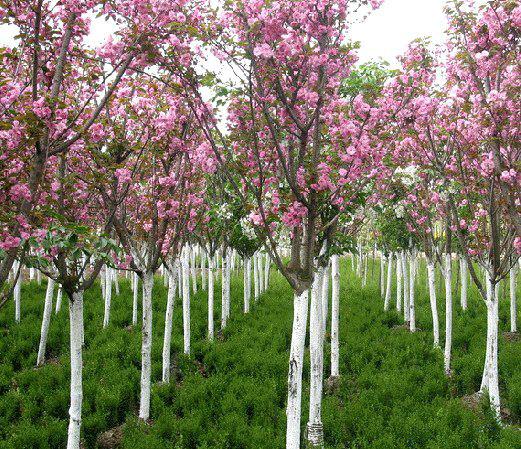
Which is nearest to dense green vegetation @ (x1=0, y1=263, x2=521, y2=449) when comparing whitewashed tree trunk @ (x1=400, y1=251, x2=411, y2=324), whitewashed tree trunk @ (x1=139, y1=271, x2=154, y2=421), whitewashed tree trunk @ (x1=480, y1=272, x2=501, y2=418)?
whitewashed tree trunk @ (x1=139, y1=271, x2=154, y2=421)

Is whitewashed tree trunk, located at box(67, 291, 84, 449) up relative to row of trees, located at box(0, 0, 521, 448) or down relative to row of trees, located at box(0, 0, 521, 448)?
down

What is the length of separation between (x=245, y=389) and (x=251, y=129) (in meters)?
4.45

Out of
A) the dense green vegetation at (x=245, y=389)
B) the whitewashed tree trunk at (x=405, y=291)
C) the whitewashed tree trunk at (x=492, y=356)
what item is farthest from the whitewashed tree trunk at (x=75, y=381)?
the whitewashed tree trunk at (x=405, y=291)

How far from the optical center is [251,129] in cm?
496

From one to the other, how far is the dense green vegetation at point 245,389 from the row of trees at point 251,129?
679 mm

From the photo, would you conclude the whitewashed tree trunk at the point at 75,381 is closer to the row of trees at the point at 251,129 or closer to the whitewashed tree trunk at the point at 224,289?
the row of trees at the point at 251,129

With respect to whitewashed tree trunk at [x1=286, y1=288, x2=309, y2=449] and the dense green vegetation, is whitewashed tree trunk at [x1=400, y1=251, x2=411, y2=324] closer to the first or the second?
the dense green vegetation

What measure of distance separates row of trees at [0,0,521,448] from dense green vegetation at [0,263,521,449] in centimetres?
68

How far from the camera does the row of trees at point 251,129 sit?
3793mm

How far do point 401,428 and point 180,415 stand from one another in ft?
11.1

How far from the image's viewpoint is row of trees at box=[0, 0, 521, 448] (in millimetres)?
3793

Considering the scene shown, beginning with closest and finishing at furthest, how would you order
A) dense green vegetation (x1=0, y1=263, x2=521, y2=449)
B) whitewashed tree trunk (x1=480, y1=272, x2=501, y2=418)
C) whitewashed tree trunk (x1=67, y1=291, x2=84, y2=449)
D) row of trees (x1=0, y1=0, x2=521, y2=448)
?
row of trees (x1=0, y1=0, x2=521, y2=448) < whitewashed tree trunk (x1=67, y1=291, x2=84, y2=449) < dense green vegetation (x1=0, y1=263, x2=521, y2=449) < whitewashed tree trunk (x1=480, y1=272, x2=501, y2=418)

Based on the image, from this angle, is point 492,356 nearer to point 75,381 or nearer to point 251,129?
point 251,129

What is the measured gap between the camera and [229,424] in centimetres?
604
